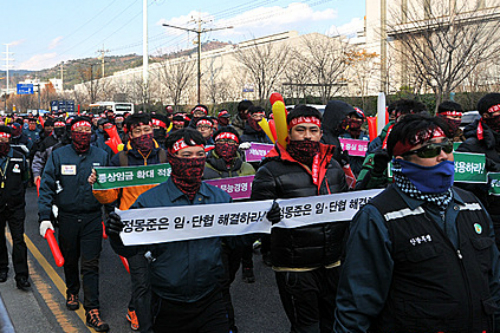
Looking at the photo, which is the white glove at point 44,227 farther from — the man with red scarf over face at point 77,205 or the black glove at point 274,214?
the black glove at point 274,214

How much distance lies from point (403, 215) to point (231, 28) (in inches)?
1703

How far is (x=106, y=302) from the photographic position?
6344 millimetres

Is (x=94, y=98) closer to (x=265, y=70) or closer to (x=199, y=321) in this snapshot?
(x=265, y=70)

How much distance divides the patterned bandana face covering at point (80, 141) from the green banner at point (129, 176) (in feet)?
3.04

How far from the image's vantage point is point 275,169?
412cm

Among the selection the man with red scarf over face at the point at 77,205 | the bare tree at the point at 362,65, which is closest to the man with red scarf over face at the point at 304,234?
the man with red scarf over face at the point at 77,205

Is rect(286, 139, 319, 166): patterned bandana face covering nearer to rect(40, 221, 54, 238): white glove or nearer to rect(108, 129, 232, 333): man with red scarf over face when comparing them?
rect(108, 129, 232, 333): man with red scarf over face

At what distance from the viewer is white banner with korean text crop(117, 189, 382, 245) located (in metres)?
3.55

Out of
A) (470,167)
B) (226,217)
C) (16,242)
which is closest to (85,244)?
(16,242)

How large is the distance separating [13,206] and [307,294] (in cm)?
508

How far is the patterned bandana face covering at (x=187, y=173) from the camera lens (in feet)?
11.9

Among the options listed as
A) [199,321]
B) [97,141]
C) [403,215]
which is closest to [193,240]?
[199,321]

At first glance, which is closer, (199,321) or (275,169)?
(199,321)

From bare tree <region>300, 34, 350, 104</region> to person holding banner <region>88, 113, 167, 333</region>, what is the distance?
808 inches
